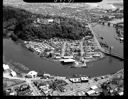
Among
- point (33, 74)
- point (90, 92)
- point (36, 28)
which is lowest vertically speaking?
point (90, 92)

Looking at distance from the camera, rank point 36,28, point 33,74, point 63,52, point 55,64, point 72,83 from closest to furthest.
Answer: point 72,83 < point 33,74 < point 55,64 < point 63,52 < point 36,28

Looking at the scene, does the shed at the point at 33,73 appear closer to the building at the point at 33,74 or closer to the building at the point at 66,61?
the building at the point at 33,74

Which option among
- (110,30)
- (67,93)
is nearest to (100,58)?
(67,93)

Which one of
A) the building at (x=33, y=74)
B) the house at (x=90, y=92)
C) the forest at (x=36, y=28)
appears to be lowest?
the house at (x=90, y=92)

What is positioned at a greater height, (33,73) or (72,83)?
(33,73)

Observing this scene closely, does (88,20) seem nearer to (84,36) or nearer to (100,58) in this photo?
(84,36)

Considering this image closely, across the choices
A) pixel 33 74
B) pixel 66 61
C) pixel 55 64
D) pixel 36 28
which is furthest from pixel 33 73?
pixel 36 28

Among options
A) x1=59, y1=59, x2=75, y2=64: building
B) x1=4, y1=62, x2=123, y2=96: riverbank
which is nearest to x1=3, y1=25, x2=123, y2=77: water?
x1=59, y1=59, x2=75, y2=64: building

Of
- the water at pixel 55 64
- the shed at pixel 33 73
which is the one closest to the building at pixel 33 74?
the shed at pixel 33 73

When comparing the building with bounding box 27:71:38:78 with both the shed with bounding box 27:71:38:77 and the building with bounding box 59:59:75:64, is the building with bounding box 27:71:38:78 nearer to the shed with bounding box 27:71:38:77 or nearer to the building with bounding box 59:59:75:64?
the shed with bounding box 27:71:38:77

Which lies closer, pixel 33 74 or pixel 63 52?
pixel 33 74

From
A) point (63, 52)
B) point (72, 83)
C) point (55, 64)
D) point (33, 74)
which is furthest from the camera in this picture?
point (63, 52)

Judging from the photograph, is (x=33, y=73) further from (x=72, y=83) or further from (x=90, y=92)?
(x=90, y=92)
